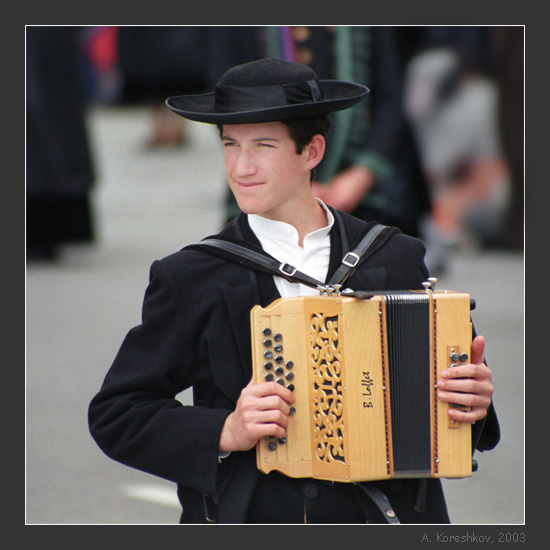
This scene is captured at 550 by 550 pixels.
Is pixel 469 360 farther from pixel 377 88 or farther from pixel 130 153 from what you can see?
pixel 130 153

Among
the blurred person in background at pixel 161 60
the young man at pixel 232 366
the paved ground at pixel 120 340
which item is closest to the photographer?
the young man at pixel 232 366

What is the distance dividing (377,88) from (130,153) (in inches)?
477

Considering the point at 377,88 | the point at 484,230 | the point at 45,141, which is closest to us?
the point at 377,88

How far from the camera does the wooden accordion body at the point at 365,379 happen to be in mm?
2717

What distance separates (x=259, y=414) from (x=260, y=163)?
0.63 metres

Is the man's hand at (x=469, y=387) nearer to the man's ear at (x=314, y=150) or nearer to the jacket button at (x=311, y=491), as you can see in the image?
the jacket button at (x=311, y=491)

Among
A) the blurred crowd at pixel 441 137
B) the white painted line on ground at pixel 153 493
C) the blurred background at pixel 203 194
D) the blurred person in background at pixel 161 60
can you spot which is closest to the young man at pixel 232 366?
the blurred background at pixel 203 194

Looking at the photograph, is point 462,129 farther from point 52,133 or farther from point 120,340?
point 120,340

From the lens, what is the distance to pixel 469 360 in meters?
2.77

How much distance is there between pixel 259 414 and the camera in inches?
105

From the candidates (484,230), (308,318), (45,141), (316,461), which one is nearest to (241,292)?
(308,318)

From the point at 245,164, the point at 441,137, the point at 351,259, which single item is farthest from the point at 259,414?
the point at 441,137

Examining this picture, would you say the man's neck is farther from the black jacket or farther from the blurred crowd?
the blurred crowd

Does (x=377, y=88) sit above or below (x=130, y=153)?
below
